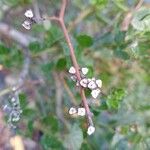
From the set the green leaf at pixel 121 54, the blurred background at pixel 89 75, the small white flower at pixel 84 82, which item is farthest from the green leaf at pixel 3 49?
the small white flower at pixel 84 82

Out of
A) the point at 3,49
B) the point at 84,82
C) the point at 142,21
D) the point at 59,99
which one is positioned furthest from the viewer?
the point at 59,99

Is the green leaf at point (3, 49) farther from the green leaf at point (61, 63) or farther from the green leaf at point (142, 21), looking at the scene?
the green leaf at point (142, 21)

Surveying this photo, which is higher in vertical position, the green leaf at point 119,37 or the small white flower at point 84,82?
the green leaf at point 119,37

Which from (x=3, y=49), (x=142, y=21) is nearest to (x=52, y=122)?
(x=3, y=49)

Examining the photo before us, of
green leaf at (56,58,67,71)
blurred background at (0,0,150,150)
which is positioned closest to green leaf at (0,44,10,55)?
blurred background at (0,0,150,150)

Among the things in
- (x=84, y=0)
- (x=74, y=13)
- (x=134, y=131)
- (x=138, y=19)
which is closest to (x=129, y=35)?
(x=138, y=19)

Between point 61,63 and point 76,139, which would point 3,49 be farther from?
point 76,139

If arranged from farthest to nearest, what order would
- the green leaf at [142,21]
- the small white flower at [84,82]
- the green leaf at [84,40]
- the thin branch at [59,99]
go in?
1. the thin branch at [59,99]
2. the green leaf at [84,40]
3. the green leaf at [142,21]
4. the small white flower at [84,82]
